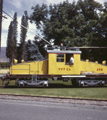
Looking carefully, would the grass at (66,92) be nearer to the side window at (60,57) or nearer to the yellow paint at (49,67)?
the yellow paint at (49,67)

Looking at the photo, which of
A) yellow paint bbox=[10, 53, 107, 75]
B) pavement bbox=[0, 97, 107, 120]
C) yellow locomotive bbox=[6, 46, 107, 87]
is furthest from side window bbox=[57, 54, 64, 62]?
pavement bbox=[0, 97, 107, 120]

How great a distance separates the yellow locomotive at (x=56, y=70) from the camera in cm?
1470

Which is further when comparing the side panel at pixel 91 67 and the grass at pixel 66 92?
the side panel at pixel 91 67

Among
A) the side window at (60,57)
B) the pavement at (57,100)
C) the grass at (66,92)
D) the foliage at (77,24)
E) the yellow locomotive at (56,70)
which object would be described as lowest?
the pavement at (57,100)

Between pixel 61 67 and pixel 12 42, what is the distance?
51.5 meters

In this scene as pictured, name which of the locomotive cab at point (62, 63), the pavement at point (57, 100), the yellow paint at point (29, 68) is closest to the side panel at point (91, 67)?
the locomotive cab at point (62, 63)

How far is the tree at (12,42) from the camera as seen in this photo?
198ft

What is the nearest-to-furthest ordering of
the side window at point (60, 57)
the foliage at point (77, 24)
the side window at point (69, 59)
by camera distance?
the side window at point (69, 59)
the side window at point (60, 57)
the foliage at point (77, 24)

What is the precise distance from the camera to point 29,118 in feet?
20.1

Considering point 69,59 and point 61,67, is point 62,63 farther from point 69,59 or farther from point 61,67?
point 69,59

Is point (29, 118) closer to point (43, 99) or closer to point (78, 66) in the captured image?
point (43, 99)

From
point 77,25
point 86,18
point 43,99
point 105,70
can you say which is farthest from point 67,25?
point 43,99

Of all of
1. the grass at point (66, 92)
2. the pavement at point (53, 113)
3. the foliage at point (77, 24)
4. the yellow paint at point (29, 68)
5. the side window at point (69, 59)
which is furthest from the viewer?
the foliage at point (77, 24)

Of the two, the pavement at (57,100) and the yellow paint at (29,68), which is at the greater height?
the yellow paint at (29,68)
